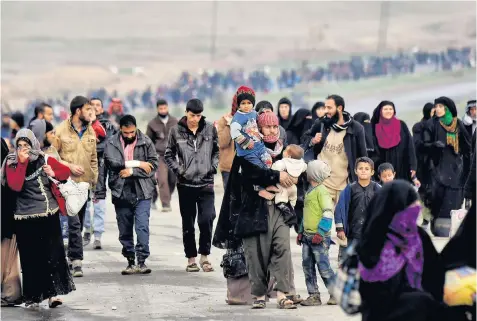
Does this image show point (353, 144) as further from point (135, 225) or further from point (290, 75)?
point (290, 75)

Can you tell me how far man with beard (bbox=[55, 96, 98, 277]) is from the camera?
13898 millimetres

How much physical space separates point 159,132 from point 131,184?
19.5 feet

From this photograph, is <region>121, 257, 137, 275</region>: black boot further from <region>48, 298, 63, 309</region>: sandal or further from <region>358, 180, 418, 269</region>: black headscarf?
<region>358, 180, 418, 269</region>: black headscarf

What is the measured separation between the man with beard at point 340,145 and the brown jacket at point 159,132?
569 centimetres

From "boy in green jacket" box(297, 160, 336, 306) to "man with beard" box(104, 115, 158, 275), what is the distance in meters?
2.52

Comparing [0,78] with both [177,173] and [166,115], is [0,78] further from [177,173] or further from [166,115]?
[177,173]

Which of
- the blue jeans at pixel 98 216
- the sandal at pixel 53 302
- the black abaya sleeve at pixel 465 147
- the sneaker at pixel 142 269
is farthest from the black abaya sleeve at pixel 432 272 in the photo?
the black abaya sleeve at pixel 465 147

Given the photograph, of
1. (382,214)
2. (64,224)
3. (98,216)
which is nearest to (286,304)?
(64,224)

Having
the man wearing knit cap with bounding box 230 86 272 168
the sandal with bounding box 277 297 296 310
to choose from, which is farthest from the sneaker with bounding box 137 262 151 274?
the man wearing knit cap with bounding box 230 86 272 168

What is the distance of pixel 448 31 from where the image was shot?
1391 inches

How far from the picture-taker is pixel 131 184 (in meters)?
14.1

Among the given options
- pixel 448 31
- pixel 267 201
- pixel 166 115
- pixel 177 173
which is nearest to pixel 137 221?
pixel 177 173

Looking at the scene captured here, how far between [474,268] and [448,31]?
2793 cm

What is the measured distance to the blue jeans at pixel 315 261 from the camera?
11.9 meters
